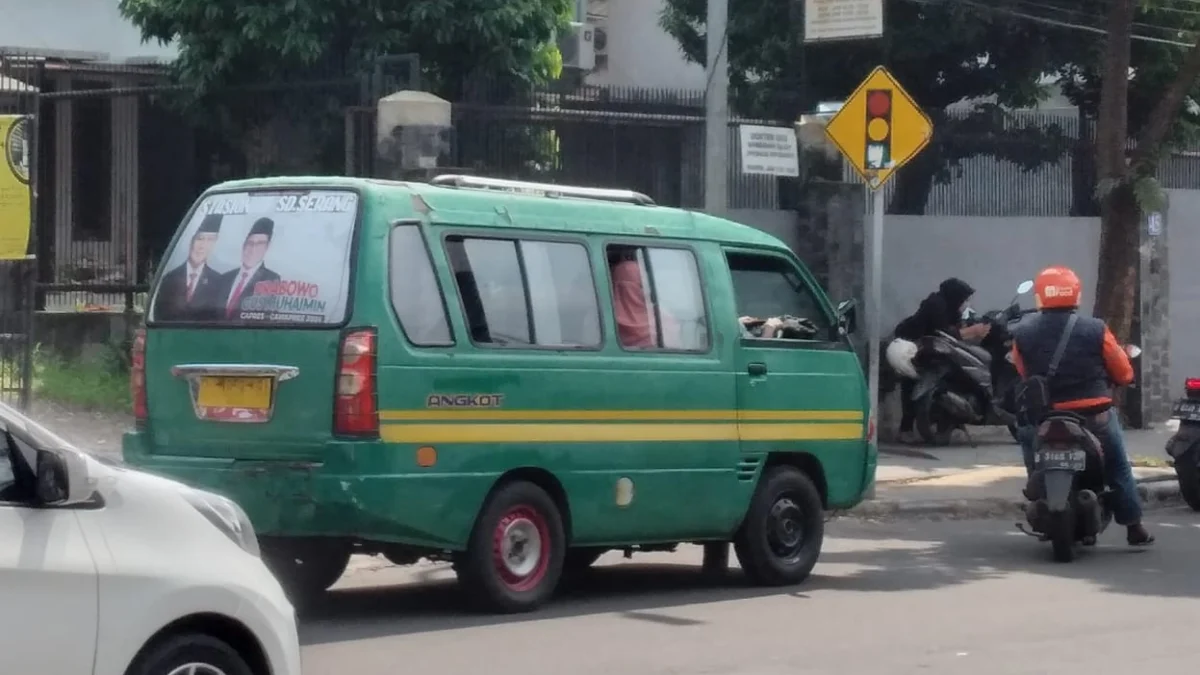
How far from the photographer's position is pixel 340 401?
338 inches

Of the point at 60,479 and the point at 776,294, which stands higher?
the point at 776,294

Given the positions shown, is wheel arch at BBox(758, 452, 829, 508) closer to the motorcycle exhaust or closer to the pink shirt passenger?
the pink shirt passenger

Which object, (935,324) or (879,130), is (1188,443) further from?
(935,324)

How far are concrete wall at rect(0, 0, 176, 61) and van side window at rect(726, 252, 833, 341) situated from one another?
13.1 metres

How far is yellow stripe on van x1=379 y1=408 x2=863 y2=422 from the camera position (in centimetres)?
880

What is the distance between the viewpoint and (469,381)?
8.99 m

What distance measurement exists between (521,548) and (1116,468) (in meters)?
4.29

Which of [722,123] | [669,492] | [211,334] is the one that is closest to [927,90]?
[722,123]

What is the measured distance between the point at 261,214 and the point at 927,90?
15.1 metres

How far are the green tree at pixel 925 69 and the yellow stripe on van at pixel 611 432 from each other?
9.42m

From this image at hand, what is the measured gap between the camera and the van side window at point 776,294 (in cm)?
1080

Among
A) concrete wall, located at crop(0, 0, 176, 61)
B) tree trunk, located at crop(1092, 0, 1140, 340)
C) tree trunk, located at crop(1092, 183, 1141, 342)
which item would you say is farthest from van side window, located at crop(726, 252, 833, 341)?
concrete wall, located at crop(0, 0, 176, 61)

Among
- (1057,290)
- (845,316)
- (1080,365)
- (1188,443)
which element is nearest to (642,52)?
(1188,443)

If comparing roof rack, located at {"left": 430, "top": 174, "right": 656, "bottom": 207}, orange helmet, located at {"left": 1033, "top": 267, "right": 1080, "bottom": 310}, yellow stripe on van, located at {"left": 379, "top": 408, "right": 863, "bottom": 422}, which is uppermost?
roof rack, located at {"left": 430, "top": 174, "right": 656, "bottom": 207}
